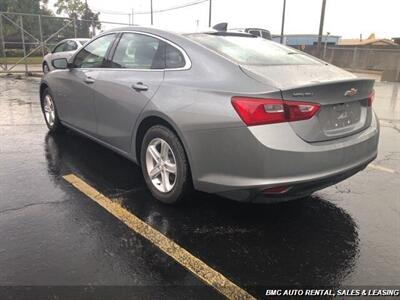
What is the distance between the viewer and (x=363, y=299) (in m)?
2.62

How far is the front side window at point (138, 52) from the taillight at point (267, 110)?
118 centimetres

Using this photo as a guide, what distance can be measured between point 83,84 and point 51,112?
1.58m

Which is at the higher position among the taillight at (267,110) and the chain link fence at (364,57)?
the taillight at (267,110)

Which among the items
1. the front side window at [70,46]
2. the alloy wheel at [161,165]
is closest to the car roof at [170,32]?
the alloy wheel at [161,165]

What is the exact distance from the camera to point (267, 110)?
117 inches

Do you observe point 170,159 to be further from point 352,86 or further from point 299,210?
point 352,86

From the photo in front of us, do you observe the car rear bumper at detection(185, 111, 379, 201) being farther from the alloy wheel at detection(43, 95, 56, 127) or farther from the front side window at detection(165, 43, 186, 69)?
the alloy wheel at detection(43, 95, 56, 127)

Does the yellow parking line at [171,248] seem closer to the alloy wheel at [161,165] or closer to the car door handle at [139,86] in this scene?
the alloy wheel at [161,165]

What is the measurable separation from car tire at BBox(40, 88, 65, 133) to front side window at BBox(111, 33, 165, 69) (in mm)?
2018

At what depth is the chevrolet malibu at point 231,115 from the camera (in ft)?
9.89

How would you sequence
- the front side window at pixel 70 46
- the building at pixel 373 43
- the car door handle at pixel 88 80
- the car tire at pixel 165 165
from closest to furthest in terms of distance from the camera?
1. the car tire at pixel 165 165
2. the car door handle at pixel 88 80
3. the front side window at pixel 70 46
4. the building at pixel 373 43

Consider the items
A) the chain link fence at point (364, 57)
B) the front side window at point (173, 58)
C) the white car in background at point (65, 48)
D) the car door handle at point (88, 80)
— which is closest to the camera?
the front side window at point (173, 58)

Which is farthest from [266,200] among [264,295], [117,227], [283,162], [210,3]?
[210,3]

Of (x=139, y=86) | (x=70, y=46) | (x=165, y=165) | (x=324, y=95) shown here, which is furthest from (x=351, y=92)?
(x=70, y=46)
